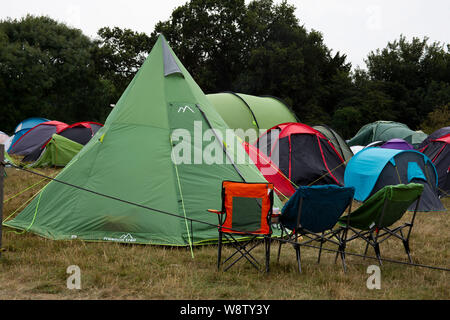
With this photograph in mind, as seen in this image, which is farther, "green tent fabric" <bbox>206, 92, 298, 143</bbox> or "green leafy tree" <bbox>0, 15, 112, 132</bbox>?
"green leafy tree" <bbox>0, 15, 112, 132</bbox>

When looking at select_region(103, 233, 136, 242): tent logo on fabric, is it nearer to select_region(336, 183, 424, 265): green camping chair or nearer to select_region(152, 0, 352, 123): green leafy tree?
select_region(336, 183, 424, 265): green camping chair

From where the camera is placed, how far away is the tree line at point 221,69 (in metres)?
27.4

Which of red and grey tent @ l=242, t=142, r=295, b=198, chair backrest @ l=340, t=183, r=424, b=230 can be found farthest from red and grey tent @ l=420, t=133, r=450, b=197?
chair backrest @ l=340, t=183, r=424, b=230

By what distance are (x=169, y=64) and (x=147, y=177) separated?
74.9 inches

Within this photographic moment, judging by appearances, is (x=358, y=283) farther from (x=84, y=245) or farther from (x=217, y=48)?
(x=217, y=48)

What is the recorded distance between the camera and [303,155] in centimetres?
1023

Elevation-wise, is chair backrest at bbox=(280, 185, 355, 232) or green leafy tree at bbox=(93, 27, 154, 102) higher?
green leafy tree at bbox=(93, 27, 154, 102)

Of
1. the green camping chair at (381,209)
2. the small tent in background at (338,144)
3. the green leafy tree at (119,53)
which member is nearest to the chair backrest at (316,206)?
the green camping chair at (381,209)

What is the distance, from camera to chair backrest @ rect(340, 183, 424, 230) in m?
4.69

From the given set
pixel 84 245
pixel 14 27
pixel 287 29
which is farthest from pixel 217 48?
pixel 84 245

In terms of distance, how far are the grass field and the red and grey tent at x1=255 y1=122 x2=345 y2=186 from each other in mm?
4373

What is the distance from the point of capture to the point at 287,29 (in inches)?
1193

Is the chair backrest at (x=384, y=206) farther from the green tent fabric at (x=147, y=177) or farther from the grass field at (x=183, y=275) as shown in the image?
the green tent fabric at (x=147, y=177)

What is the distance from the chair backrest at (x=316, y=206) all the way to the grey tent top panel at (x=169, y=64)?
2960mm
